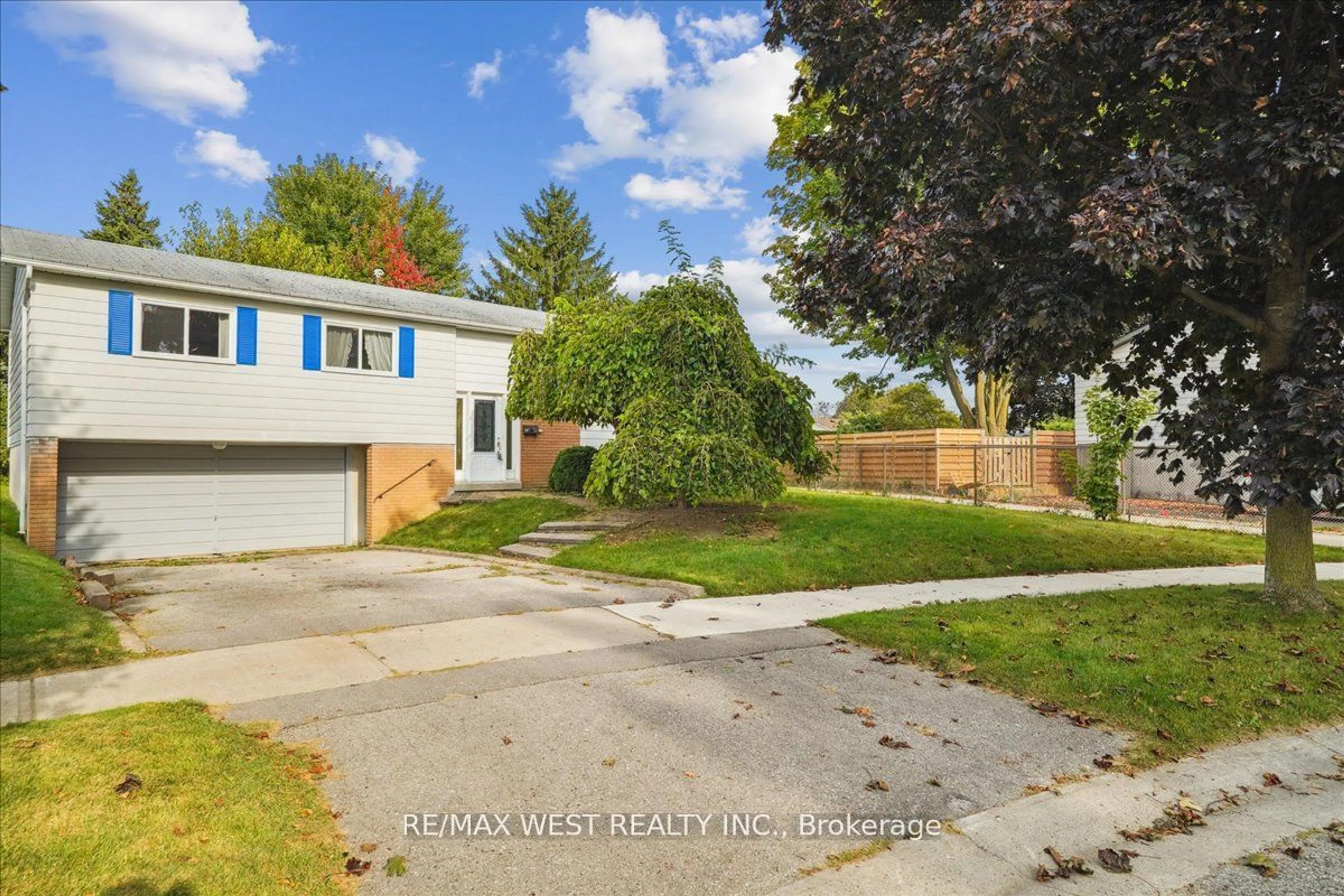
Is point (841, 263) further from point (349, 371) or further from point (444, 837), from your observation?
point (349, 371)

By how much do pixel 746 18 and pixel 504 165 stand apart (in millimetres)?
12049

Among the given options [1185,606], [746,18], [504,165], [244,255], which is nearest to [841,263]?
[1185,606]

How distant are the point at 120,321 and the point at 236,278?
2224mm

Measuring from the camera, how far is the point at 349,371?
14273 mm

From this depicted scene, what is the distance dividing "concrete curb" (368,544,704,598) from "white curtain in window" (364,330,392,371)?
4349 millimetres

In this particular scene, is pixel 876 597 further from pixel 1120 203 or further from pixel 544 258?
pixel 544 258

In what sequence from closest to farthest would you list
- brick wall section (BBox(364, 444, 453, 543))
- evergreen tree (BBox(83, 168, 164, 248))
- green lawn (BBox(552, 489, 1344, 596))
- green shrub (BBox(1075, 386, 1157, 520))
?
green lawn (BBox(552, 489, 1344, 596)) < green shrub (BBox(1075, 386, 1157, 520)) < brick wall section (BBox(364, 444, 453, 543)) < evergreen tree (BBox(83, 168, 164, 248))

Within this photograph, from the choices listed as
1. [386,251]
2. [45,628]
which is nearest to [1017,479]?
[45,628]

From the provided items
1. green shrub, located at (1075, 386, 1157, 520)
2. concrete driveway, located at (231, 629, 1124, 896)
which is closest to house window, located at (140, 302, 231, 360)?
concrete driveway, located at (231, 629, 1124, 896)

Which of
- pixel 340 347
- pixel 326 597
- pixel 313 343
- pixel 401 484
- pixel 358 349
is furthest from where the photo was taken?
pixel 401 484

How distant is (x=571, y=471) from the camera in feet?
48.6

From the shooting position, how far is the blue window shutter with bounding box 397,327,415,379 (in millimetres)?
14922

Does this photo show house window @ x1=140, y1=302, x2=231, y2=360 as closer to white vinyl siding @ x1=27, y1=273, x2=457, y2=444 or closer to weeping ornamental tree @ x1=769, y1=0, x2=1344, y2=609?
white vinyl siding @ x1=27, y1=273, x2=457, y2=444

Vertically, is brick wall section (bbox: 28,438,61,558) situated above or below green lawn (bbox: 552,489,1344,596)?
above
